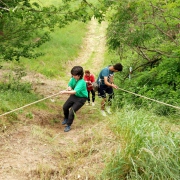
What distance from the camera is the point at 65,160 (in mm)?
5199

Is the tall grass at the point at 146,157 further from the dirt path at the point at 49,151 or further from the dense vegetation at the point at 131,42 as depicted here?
the dirt path at the point at 49,151

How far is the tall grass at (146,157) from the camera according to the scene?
155 inches

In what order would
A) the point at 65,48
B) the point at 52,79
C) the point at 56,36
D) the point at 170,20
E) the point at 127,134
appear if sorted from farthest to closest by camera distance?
the point at 56,36 < the point at 65,48 < the point at 52,79 < the point at 170,20 < the point at 127,134

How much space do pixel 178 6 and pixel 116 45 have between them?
299cm

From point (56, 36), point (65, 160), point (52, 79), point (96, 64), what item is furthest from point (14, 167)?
point (56, 36)

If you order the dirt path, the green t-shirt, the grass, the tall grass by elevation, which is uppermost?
the tall grass

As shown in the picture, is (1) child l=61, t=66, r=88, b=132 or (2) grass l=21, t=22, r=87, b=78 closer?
(1) child l=61, t=66, r=88, b=132

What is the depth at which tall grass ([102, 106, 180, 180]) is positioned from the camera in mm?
3928

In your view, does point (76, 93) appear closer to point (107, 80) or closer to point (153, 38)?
point (107, 80)

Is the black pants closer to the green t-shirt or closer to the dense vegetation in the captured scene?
the green t-shirt

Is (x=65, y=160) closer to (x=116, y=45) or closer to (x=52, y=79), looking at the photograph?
(x=116, y=45)

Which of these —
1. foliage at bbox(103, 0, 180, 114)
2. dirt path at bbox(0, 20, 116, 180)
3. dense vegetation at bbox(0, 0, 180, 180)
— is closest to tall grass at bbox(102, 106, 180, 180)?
dense vegetation at bbox(0, 0, 180, 180)

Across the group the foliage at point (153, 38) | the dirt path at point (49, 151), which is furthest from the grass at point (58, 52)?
the dirt path at point (49, 151)

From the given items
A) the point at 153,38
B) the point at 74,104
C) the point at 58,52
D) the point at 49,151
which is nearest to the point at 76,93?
the point at 74,104
